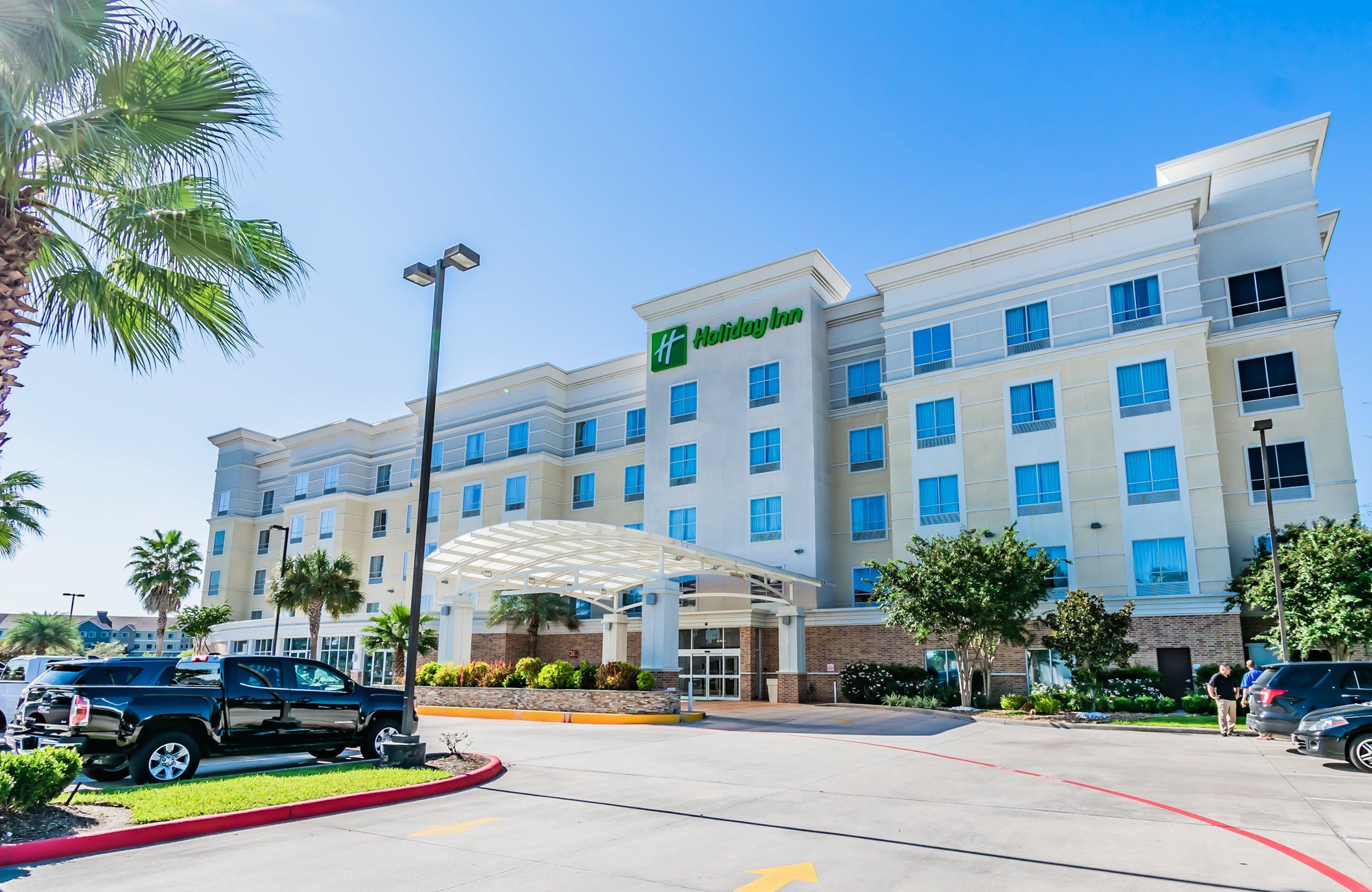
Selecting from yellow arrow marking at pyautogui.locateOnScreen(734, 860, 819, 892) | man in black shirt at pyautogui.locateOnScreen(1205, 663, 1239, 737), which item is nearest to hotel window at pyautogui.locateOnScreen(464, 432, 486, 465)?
man in black shirt at pyautogui.locateOnScreen(1205, 663, 1239, 737)

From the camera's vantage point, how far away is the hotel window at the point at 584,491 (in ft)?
148

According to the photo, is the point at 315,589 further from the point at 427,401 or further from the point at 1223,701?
the point at 1223,701

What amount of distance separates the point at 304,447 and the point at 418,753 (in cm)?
4928

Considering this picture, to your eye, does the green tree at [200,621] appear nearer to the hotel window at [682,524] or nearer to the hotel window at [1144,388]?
the hotel window at [682,524]

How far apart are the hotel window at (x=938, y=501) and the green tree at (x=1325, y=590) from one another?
9757 millimetres

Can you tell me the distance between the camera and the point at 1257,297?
99.7 feet

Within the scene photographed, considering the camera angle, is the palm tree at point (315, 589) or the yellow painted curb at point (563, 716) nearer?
the yellow painted curb at point (563, 716)

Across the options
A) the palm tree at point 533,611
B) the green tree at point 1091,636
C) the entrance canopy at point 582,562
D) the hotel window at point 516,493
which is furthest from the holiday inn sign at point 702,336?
the green tree at point 1091,636

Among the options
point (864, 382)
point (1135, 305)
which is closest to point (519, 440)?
point (864, 382)

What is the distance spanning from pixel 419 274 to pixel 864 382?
25.4 m

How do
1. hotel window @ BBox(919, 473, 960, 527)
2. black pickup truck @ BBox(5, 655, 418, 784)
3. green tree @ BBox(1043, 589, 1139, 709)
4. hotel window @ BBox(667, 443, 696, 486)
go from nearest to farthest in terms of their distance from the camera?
1. black pickup truck @ BBox(5, 655, 418, 784)
2. green tree @ BBox(1043, 589, 1139, 709)
3. hotel window @ BBox(919, 473, 960, 527)
4. hotel window @ BBox(667, 443, 696, 486)

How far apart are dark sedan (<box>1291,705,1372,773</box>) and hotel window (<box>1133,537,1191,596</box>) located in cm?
1457

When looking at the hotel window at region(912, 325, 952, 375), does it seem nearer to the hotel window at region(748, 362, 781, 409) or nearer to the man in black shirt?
the hotel window at region(748, 362, 781, 409)

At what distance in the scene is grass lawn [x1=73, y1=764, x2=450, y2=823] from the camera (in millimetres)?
9141
